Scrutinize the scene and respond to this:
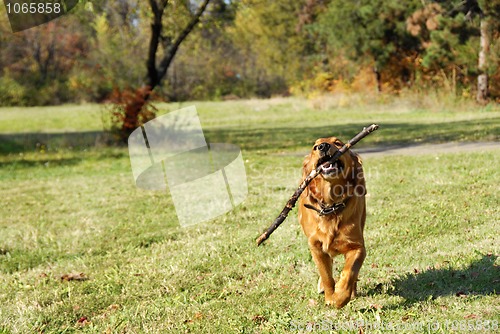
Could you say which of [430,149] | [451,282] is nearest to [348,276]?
[451,282]

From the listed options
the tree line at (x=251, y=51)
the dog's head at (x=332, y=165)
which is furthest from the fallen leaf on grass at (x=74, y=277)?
the tree line at (x=251, y=51)

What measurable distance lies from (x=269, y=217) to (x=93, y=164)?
8451 mm

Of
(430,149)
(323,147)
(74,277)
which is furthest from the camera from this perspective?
(430,149)

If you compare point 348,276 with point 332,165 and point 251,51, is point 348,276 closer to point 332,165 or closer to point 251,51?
point 332,165

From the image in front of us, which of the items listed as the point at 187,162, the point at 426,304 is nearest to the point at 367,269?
the point at 426,304

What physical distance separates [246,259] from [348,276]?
81.2 inches

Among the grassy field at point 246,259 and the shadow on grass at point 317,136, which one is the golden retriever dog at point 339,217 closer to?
the grassy field at point 246,259

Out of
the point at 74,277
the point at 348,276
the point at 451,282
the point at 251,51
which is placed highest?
the point at 251,51

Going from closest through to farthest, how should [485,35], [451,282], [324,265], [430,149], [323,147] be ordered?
[323,147] < [324,265] < [451,282] < [430,149] < [485,35]

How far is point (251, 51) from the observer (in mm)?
56875

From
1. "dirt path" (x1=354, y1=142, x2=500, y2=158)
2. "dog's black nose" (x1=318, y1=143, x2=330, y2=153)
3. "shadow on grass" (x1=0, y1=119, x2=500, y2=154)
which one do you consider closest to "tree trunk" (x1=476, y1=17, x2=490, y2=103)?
"shadow on grass" (x1=0, y1=119, x2=500, y2=154)

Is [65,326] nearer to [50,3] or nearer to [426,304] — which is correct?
[426,304]

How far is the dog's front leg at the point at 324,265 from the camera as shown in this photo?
4.11 meters

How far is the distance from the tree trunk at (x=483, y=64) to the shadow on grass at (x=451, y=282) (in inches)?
846
